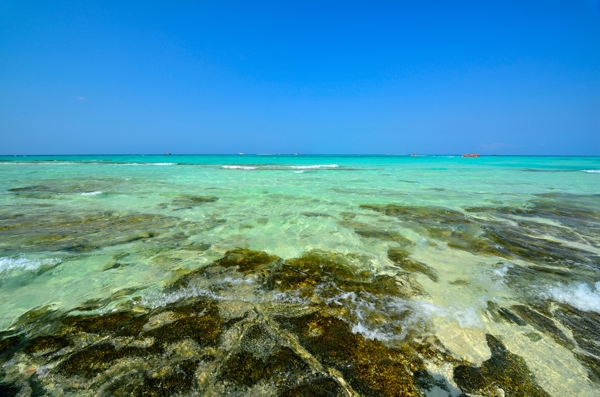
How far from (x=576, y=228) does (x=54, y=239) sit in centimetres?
1223

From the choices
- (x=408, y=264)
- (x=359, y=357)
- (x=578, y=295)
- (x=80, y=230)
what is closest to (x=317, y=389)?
(x=359, y=357)

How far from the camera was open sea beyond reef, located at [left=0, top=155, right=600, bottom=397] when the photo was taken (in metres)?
2.12

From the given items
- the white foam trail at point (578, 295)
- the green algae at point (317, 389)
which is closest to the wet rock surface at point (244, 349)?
the green algae at point (317, 389)

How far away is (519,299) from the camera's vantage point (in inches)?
132

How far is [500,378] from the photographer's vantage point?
2.16m

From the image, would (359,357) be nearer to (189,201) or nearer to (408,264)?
(408,264)

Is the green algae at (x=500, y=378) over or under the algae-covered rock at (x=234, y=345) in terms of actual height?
under

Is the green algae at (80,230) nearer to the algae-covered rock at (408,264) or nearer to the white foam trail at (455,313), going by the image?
the algae-covered rock at (408,264)

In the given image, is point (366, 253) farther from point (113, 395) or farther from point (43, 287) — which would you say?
point (43, 287)

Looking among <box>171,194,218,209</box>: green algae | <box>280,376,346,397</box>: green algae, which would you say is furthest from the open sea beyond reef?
<box>171,194,218,209</box>: green algae

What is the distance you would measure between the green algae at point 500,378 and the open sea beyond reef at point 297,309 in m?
0.01

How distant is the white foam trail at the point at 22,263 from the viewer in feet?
13.2

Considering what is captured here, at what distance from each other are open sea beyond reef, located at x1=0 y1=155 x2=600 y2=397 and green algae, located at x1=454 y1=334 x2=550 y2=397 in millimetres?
13

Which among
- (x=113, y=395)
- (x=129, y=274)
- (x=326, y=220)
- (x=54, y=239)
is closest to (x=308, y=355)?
(x=113, y=395)
